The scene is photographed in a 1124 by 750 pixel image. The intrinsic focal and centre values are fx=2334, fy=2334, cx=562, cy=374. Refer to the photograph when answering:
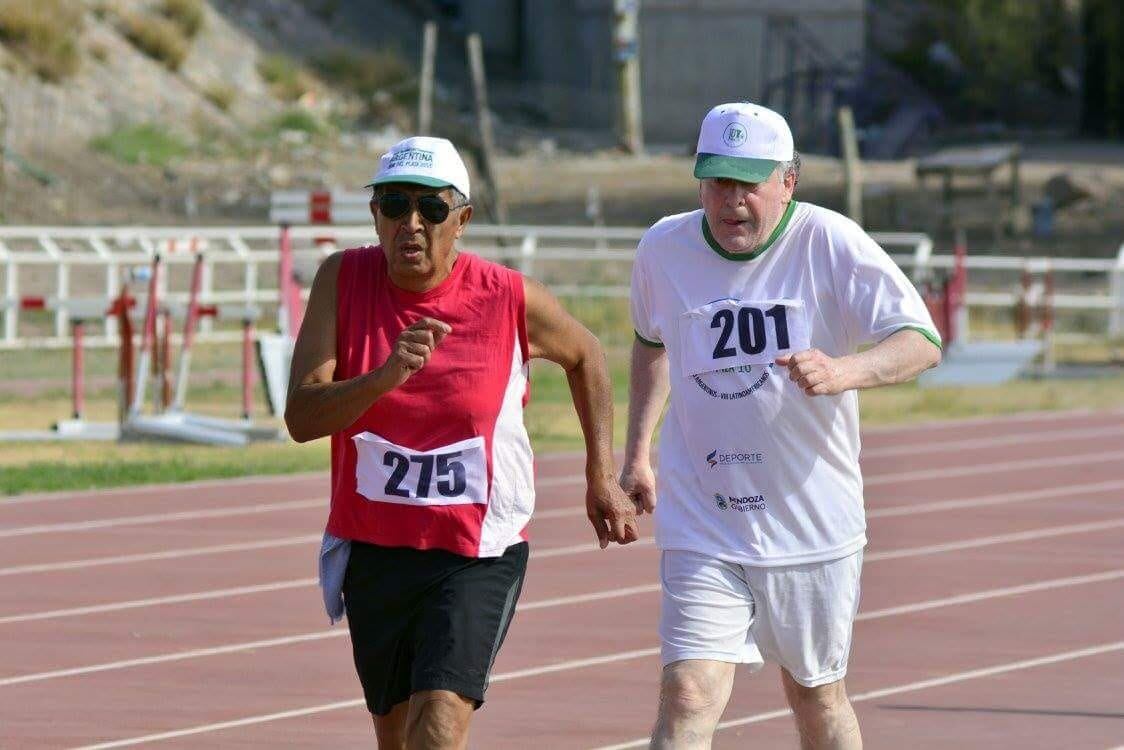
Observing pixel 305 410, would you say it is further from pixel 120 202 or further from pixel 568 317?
pixel 120 202

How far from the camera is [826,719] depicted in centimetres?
571

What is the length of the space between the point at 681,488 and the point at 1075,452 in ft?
38.0

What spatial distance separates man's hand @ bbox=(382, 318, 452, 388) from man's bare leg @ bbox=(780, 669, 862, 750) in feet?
4.11

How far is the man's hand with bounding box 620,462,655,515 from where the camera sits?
6102 millimetres

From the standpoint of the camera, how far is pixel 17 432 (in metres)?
17.1

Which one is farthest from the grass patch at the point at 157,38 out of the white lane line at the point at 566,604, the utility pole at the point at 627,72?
the white lane line at the point at 566,604

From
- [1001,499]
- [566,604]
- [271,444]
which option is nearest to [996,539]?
[1001,499]

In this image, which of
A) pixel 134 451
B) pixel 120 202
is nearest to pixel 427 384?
pixel 134 451

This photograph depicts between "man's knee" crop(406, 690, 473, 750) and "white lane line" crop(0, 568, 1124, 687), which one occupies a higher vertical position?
"man's knee" crop(406, 690, 473, 750)

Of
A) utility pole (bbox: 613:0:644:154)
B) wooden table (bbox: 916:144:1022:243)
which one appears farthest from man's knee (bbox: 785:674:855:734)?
utility pole (bbox: 613:0:644:154)

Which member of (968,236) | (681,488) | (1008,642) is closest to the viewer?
(681,488)

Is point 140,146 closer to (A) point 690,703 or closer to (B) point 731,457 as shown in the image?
(B) point 731,457

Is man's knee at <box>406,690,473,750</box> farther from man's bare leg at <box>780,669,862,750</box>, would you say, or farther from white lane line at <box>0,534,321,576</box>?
white lane line at <box>0,534,321,576</box>

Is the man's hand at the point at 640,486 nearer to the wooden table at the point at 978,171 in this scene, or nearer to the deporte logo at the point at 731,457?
the deporte logo at the point at 731,457
